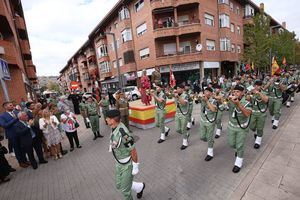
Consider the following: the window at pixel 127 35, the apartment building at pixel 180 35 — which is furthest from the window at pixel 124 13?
the window at pixel 127 35

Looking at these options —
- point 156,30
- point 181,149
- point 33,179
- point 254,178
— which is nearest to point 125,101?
point 181,149

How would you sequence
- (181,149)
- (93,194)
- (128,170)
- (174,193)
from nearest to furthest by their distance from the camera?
(128,170)
(174,193)
(93,194)
(181,149)

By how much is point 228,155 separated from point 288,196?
75.8 inches

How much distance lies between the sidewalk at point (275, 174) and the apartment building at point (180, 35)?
1716 centimetres

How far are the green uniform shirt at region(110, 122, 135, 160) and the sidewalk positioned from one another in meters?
2.23

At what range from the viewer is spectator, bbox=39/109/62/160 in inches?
240

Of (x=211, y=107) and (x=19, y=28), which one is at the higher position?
(x=19, y=28)

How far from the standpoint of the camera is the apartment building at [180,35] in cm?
2127

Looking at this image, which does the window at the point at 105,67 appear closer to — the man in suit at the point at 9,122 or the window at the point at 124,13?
the window at the point at 124,13

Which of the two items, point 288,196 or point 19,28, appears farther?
point 19,28

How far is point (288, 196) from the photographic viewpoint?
333 cm

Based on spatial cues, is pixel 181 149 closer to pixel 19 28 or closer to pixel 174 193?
pixel 174 193

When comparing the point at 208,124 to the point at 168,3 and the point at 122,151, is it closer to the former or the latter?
the point at 122,151

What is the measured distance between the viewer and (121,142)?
3.11 meters
